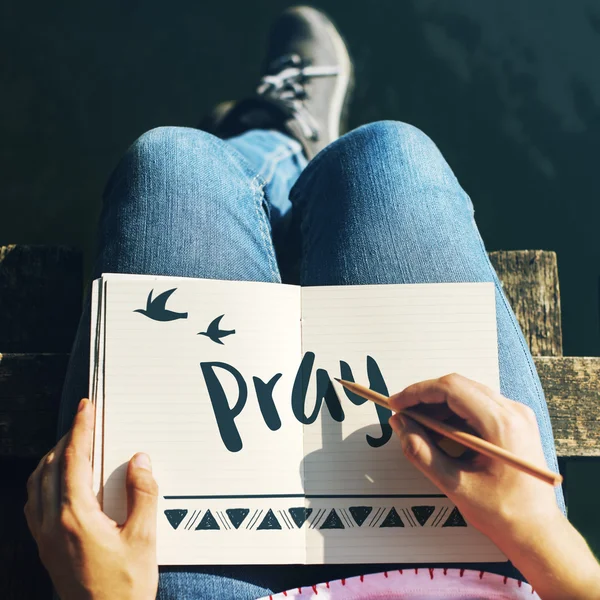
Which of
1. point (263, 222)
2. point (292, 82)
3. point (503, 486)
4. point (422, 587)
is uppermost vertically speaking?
point (292, 82)

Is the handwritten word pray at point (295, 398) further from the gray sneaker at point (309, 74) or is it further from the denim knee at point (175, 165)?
the gray sneaker at point (309, 74)

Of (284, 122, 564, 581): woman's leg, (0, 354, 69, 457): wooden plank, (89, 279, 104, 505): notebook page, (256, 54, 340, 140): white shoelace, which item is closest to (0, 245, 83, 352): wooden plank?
(0, 354, 69, 457): wooden plank

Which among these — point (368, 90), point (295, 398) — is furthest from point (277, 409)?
point (368, 90)

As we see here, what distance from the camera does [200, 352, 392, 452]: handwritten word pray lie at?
26.5 inches

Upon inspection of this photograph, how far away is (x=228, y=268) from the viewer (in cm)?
74

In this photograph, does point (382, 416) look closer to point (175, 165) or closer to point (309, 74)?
point (175, 165)

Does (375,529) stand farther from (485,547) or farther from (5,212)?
(5,212)

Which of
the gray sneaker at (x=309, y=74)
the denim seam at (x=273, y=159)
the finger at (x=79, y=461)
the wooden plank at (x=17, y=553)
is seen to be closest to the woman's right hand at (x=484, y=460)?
the finger at (x=79, y=461)

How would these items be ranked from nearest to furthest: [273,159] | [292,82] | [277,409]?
[277,409] → [273,159] → [292,82]

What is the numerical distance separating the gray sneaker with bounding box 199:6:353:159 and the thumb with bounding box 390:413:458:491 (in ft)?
2.53

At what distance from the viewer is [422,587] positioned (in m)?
0.64

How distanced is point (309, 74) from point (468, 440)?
1064mm

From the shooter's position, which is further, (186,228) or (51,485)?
(186,228)

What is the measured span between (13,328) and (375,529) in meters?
0.62
